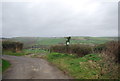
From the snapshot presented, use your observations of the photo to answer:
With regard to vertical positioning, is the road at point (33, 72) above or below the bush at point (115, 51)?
below

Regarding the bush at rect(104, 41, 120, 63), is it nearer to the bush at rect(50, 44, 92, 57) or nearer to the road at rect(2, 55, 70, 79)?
the road at rect(2, 55, 70, 79)

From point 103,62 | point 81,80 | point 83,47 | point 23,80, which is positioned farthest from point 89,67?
point 83,47

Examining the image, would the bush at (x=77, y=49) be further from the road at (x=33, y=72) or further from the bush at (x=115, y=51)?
the bush at (x=115, y=51)

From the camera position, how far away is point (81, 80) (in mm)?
12555

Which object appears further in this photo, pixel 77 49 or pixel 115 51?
pixel 77 49

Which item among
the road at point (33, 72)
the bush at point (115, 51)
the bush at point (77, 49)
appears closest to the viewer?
the road at point (33, 72)

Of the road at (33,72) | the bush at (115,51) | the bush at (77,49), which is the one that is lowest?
the road at (33,72)

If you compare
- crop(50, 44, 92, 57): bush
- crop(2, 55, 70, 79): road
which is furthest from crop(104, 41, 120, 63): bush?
crop(50, 44, 92, 57): bush

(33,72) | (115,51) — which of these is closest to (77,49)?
(115,51)

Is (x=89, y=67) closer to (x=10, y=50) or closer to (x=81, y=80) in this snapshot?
(x=81, y=80)

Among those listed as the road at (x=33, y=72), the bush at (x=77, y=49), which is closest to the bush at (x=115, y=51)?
the road at (x=33, y=72)

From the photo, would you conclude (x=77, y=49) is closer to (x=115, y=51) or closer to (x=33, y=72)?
(x=115, y=51)

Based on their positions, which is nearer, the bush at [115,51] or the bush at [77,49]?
the bush at [115,51]

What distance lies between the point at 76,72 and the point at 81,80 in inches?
99.2
